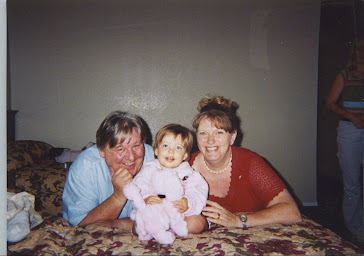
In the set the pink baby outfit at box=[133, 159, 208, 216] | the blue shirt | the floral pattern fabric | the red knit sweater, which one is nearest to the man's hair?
the blue shirt

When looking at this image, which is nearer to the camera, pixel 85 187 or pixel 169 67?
pixel 85 187

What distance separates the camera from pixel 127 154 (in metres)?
1.27

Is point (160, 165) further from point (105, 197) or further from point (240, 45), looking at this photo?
point (240, 45)

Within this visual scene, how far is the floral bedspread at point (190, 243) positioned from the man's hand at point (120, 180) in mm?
215

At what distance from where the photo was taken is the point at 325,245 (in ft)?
2.87

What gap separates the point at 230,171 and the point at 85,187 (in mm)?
782

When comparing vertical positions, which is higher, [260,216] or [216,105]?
[216,105]

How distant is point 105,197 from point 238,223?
0.71 meters

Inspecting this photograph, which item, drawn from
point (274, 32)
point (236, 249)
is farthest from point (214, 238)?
point (274, 32)

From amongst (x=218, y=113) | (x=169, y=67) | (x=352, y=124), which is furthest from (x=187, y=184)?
(x=169, y=67)

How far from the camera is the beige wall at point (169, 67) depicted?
299cm

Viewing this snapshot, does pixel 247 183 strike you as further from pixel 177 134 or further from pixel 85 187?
pixel 85 187

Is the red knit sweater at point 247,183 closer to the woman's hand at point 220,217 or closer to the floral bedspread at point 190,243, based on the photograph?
the woman's hand at point 220,217

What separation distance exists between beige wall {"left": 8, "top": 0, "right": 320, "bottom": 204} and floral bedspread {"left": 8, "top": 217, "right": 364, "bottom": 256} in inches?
85.7
